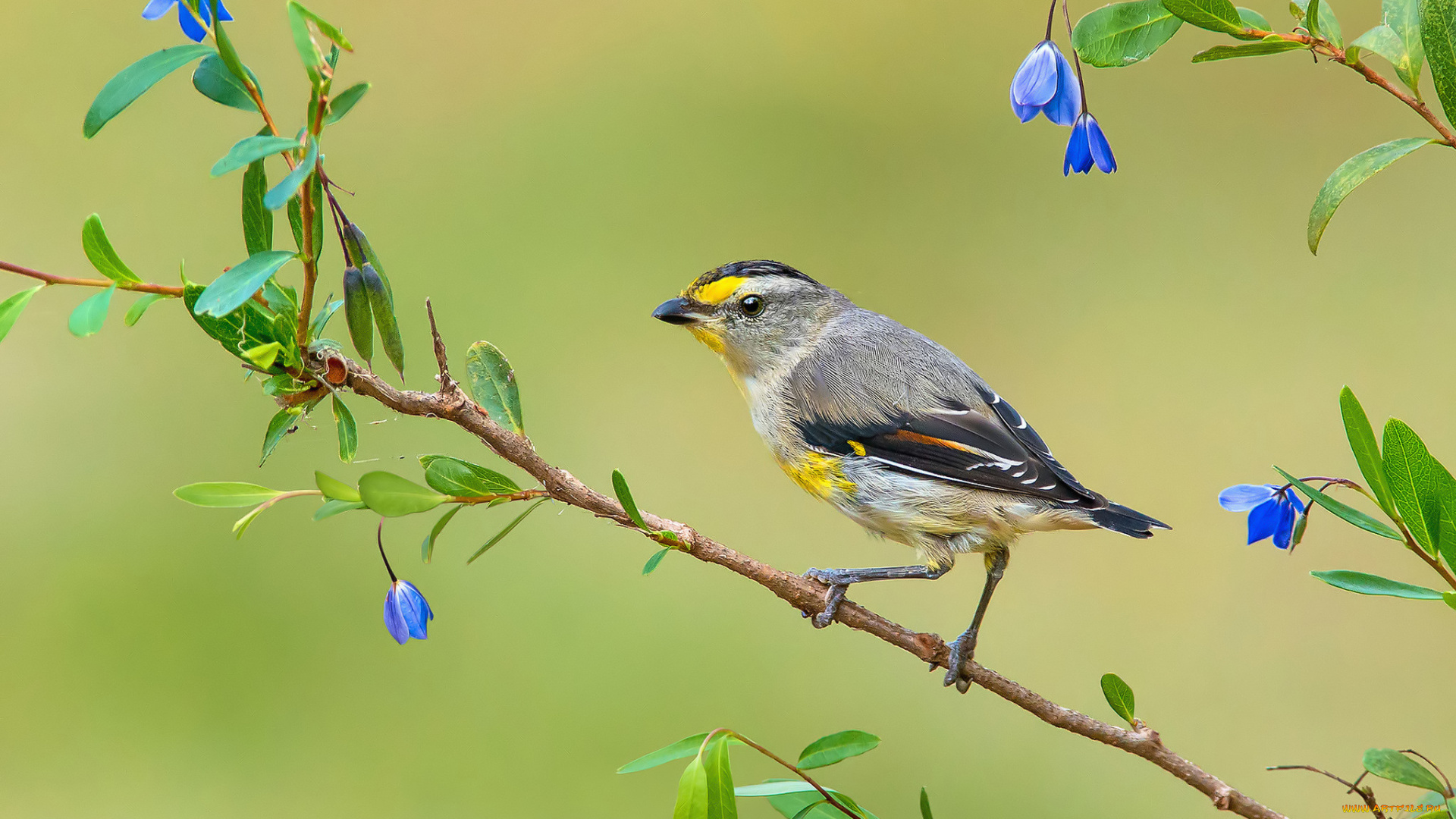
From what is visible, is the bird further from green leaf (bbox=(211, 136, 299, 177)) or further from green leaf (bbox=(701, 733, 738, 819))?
green leaf (bbox=(211, 136, 299, 177))

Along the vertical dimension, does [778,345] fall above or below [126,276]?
above

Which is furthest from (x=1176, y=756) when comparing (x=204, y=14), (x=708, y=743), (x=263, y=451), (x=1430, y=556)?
(x=204, y=14)

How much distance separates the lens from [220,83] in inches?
Result: 21.0

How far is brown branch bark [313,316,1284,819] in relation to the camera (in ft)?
1.89

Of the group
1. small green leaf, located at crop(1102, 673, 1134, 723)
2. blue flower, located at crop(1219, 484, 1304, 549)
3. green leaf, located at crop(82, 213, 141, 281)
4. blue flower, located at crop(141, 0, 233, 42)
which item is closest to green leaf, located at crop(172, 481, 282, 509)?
green leaf, located at crop(82, 213, 141, 281)

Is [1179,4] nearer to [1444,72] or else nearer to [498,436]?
[1444,72]

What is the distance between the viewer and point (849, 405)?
105 cm

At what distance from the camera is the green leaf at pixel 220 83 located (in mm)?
531

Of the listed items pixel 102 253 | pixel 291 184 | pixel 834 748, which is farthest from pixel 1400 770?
pixel 102 253

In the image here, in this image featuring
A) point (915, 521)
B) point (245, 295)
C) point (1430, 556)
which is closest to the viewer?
point (245, 295)

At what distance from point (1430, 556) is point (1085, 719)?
0.22 metres

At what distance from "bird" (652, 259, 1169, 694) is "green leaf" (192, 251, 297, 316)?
1.60 feet

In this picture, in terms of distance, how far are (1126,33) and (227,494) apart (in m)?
0.57

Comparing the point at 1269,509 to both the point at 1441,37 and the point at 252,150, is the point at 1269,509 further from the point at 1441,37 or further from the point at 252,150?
the point at 252,150
